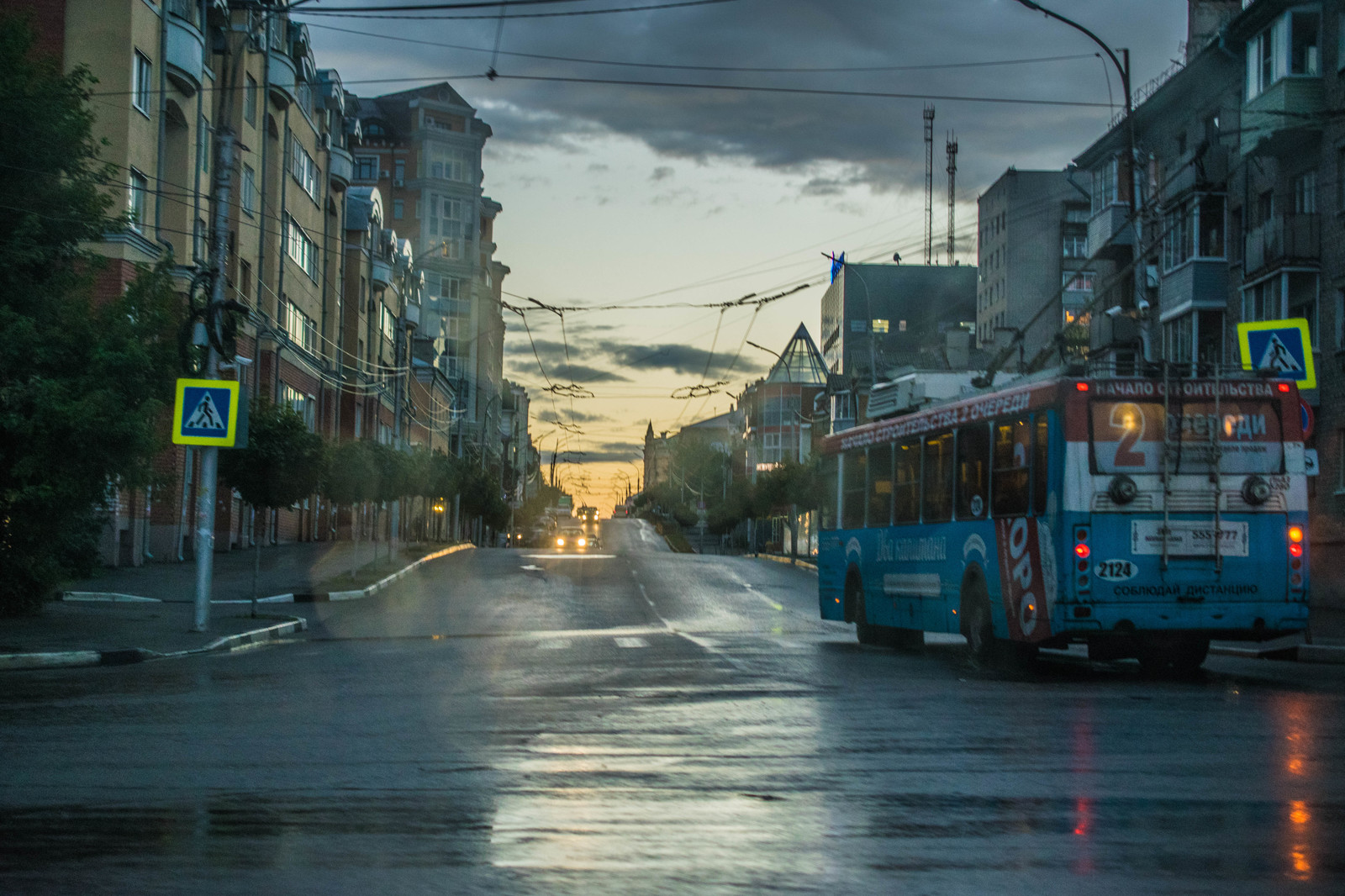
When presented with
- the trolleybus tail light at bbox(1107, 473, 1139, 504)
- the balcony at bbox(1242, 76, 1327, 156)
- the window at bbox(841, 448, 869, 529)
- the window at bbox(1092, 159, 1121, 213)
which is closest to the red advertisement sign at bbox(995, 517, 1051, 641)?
the trolleybus tail light at bbox(1107, 473, 1139, 504)

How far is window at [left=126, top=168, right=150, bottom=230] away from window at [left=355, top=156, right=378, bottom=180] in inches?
3031

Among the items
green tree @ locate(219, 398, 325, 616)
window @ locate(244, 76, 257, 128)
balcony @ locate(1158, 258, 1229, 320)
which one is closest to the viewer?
green tree @ locate(219, 398, 325, 616)

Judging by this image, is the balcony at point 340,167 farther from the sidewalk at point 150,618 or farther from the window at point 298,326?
Answer: the sidewalk at point 150,618

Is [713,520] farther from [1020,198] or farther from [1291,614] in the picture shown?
[1291,614]

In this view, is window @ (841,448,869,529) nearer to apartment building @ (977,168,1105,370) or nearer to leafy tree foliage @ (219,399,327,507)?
leafy tree foliage @ (219,399,327,507)

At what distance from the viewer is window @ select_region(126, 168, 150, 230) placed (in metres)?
32.3

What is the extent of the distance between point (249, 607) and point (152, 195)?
12.4 metres

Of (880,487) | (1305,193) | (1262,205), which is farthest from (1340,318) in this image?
(880,487)

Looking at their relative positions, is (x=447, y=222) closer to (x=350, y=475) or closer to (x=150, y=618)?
(x=350, y=475)

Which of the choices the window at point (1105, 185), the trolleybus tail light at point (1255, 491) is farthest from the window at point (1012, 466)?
the window at point (1105, 185)

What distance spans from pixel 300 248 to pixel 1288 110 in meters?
33.7

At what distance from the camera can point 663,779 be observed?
8258mm

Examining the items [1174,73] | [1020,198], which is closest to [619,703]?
[1174,73]

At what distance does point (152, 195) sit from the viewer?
34250 millimetres
